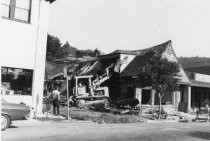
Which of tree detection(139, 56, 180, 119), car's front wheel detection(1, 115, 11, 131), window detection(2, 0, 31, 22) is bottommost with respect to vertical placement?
car's front wheel detection(1, 115, 11, 131)

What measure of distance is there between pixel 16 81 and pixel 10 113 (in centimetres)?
632

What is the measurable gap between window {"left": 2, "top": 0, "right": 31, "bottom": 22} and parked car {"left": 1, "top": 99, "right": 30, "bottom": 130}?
6.74m

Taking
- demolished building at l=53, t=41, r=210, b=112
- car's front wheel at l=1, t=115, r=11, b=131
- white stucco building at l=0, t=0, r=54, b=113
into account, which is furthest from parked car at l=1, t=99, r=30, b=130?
demolished building at l=53, t=41, r=210, b=112

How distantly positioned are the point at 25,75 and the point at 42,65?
1154mm

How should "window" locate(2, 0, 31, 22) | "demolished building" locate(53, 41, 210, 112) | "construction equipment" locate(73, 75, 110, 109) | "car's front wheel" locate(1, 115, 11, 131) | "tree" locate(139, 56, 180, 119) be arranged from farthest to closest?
"demolished building" locate(53, 41, 210, 112) < "construction equipment" locate(73, 75, 110, 109) < "tree" locate(139, 56, 180, 119) < "window" locate(2, 0, 31, 22) < "car's front wheel" locate(1, 115, 11, 131)

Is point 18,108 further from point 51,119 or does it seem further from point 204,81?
point 204,81

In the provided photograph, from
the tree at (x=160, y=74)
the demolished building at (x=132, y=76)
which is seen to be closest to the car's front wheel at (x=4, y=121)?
the tree at (x=160, y=74)

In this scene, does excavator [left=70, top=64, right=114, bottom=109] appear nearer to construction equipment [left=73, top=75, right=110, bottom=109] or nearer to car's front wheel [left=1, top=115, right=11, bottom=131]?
construction equipment [left=73, top=75, right=110, bottom=109]

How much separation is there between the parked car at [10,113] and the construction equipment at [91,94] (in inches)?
591

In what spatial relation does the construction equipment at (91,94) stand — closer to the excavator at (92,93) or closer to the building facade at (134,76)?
the excavator at (92,93)

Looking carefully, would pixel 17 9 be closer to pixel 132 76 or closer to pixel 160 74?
pixel 160 74

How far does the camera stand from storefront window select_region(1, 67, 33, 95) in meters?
19.0

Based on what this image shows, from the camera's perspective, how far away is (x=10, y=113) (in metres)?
13.2

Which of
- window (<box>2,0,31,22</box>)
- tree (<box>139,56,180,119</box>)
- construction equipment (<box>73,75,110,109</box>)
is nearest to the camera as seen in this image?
window (<box>2,0,31,22</box>)
